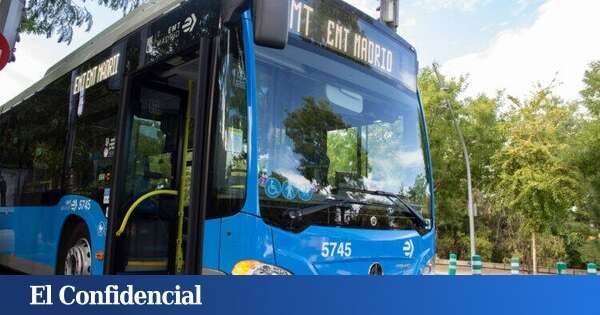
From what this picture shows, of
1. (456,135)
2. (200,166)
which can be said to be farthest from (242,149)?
(456,135)

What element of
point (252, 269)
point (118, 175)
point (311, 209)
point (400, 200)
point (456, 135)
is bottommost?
point (252, 269)

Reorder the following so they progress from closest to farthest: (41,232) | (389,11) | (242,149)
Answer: (242,149), (41,232), (389,11)

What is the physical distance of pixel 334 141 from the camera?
4711 millimetres

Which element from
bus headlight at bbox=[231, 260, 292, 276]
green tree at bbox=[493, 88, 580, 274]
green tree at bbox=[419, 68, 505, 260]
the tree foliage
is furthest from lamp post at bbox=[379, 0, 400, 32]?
green tree at bbox=[419, 68, 505, 260]

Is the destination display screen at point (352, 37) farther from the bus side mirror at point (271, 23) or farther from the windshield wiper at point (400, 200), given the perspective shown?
the windshield wiper at point (400, 200)

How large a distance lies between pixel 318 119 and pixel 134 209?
199 centimetres

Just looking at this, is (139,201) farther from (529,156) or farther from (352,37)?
(529,156)

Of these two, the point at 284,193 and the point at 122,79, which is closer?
the point at 284,193

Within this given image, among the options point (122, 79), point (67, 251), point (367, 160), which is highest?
point (122, 79)

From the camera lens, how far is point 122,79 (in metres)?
5.58

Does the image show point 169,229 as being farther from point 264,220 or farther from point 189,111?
point 264,220

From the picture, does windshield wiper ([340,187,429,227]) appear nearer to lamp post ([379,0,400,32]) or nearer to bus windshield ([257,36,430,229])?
bus windshield ([257,36,430,229])

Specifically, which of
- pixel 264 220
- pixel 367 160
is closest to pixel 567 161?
pixel 367 160

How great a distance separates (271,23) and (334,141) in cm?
123
